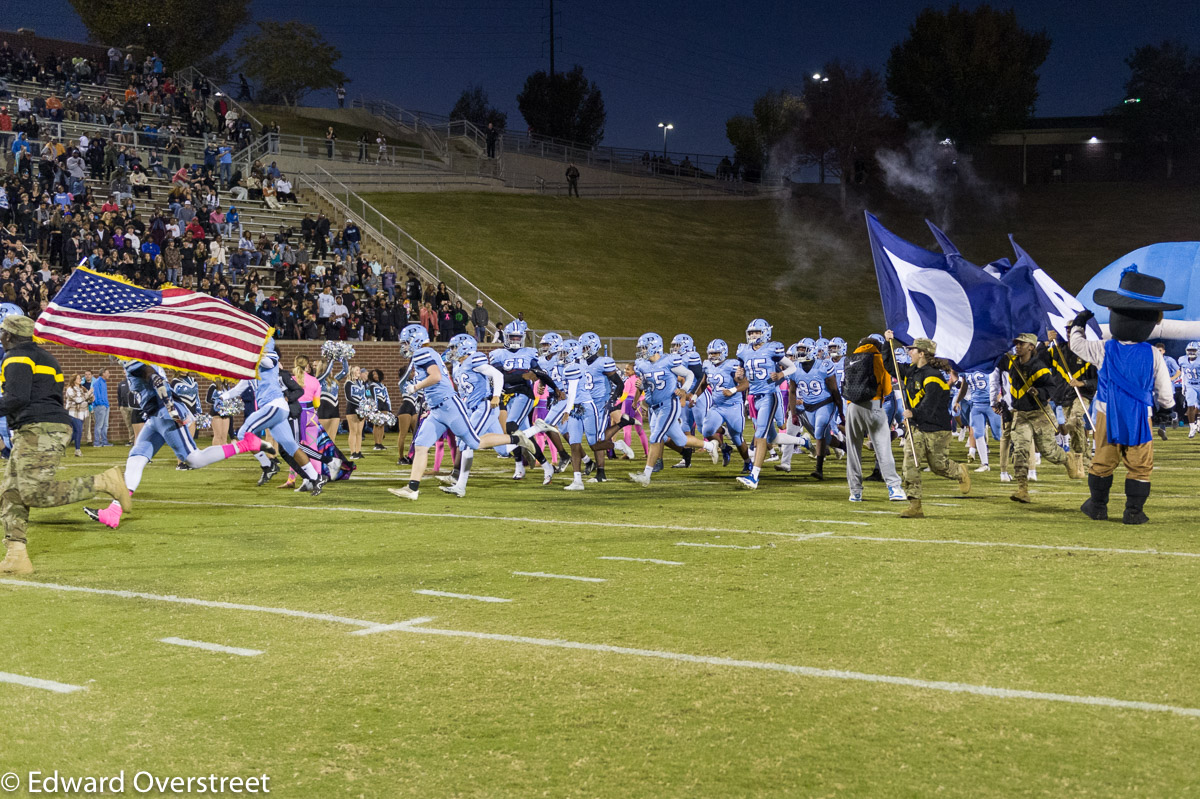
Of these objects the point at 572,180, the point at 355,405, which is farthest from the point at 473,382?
the point at 572,180

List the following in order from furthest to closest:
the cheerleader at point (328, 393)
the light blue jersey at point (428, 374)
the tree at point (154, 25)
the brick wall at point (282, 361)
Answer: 1. the tree at point (154, 25)
2. the brick wall at point (282, 361)
3. the cheerleader at point (328, 393)
4. the light blue jersey at point (428, 374)

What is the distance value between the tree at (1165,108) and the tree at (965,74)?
6.13 metres

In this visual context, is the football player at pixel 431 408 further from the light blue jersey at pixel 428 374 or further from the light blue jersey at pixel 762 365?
the light blue jersey at pixel 762 365

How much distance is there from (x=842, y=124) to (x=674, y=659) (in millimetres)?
63086

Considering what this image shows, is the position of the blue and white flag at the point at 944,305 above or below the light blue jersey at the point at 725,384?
above

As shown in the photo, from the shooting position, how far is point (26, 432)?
344 inches

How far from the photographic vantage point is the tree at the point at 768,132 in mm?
66812

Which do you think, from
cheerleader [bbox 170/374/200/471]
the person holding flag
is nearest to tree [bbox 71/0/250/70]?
cheerleader [bbox 170/374/200/471]

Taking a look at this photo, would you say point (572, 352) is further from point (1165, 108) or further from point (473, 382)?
point (1165, 108)

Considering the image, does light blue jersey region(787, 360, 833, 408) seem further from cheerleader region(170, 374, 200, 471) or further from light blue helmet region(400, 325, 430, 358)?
cheerleader region(170, 374, 200, 471)

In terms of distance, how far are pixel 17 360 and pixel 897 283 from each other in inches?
365

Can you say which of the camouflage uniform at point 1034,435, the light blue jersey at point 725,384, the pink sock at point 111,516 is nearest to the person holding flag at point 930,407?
the camouflage uniform at point 1034,435

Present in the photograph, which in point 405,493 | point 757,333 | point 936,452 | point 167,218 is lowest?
point 405,493

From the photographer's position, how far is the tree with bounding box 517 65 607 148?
7256cm
